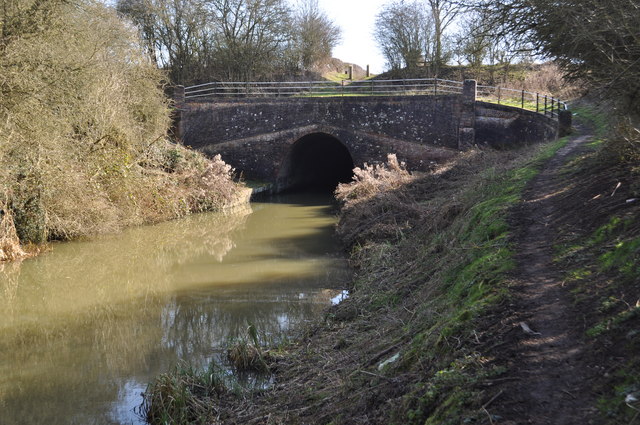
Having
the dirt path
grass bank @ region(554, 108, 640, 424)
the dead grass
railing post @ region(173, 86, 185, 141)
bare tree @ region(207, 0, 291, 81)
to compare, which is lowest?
the dead grass

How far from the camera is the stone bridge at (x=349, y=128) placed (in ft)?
77.7

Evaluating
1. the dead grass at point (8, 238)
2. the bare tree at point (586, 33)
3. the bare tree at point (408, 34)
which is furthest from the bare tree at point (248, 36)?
the bare tree at point (586, 33)

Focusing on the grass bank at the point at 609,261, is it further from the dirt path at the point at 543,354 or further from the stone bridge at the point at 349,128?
the stone bridge at the point at 349,128

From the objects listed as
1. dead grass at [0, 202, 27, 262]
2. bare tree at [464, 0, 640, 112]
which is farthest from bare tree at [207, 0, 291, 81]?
bare tree at [464, 0, 640, 112]

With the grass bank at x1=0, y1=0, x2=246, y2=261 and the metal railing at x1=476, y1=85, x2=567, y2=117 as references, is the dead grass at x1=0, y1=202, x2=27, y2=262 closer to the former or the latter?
the grass bank at x1=0, y1=0, x2=246, y2=261

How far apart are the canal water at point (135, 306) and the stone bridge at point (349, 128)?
28.5 feet

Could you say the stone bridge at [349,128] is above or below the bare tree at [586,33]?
below

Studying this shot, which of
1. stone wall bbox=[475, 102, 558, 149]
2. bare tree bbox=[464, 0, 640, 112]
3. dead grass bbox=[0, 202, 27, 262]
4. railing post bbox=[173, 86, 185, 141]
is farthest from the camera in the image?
railing post bbox=[173, 86, 185, 141]

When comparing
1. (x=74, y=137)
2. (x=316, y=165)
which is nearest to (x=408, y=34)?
(x=316, y=165)

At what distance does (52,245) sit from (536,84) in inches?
924

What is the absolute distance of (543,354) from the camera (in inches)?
154

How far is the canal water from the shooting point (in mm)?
7061

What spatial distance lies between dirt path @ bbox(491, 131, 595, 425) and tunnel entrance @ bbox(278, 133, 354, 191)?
2268cm

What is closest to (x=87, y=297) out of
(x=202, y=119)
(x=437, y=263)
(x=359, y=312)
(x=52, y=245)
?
(x=52, y=245)
